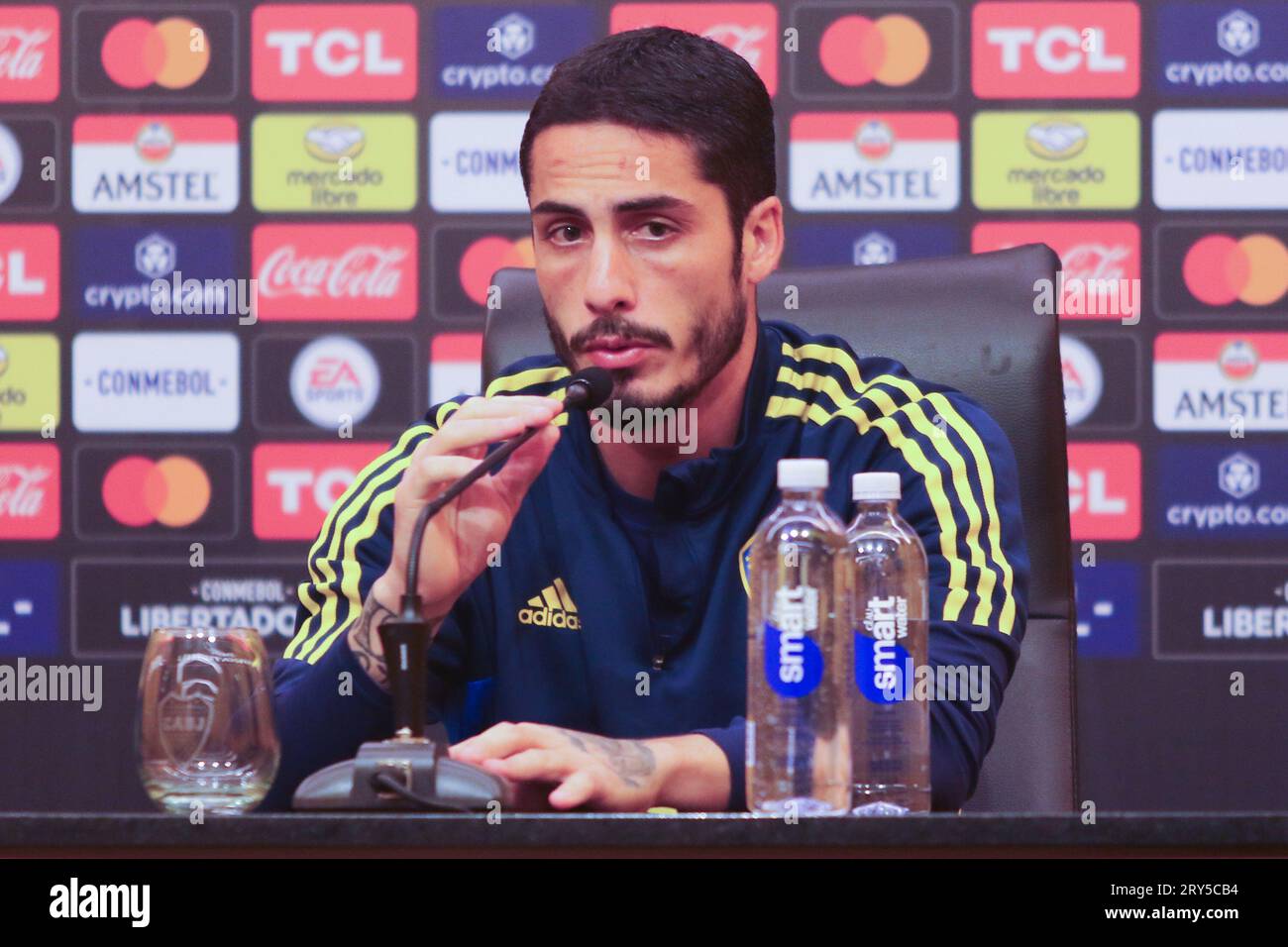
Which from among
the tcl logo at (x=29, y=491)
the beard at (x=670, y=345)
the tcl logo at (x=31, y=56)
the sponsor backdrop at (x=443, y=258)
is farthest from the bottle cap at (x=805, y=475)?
the tcl logo at (x=31, y=56)

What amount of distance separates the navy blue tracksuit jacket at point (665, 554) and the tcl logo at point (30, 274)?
4.48 ft

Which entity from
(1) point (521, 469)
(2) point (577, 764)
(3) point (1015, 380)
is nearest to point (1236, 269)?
(3) point (1015, 380)

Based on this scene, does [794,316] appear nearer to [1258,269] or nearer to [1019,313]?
[1019,313]

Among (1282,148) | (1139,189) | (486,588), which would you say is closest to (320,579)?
(486,588)

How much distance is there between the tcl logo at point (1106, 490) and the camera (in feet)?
8.40

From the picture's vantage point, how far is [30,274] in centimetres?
266

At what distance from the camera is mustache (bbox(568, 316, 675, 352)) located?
1418 millimetres

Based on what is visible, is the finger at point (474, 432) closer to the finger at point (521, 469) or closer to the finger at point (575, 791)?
the finger at point (521, 469)

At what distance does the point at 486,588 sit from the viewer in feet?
4.88

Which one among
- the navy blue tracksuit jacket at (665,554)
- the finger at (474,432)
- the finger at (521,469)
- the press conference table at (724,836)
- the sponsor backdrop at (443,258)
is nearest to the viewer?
the press conference table at (724,836)

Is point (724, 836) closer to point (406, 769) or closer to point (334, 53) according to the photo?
point (406, 769)

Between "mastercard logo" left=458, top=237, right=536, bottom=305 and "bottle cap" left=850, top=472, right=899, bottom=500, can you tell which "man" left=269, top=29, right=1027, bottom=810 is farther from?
"mastercard logo" left=458, top=237, right=536, bottom=305

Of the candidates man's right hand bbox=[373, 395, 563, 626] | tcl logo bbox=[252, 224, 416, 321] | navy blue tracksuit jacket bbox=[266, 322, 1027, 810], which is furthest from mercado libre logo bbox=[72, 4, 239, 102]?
man's right hand bbox=[373, 395, 563, 626]
